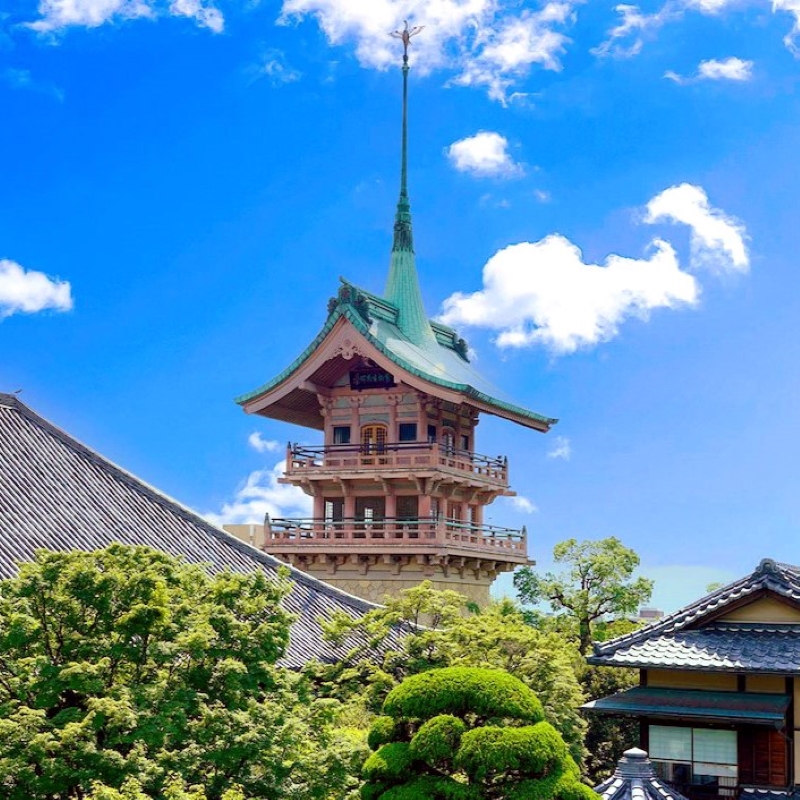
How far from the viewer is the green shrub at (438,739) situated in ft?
47.1

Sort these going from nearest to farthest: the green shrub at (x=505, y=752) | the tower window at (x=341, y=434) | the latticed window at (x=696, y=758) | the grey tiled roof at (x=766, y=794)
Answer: the green shrub at (x=505, y=752)
the grey tiled roof at (x=766, y=794)
the latticed window at (x=696, y=758)
the tower window at (x=341, y=434)

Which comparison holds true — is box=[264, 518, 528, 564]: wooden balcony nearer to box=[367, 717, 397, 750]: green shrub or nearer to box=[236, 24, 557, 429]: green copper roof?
box=[236, 24, 557, 429]: green copper roof

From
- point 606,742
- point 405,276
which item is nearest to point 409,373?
point 405,276

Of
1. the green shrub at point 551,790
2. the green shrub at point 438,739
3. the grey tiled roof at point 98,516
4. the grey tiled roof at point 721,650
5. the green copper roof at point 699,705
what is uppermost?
the grey tiled roof at point 98,516

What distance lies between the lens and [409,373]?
3684 centimetres

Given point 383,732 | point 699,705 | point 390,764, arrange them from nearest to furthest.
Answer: point 390,764 < point 383,732 < point 699,705

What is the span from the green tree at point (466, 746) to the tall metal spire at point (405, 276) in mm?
27375

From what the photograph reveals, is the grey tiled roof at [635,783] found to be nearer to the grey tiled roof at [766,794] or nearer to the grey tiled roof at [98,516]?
the grey tiled roof at [766,794]

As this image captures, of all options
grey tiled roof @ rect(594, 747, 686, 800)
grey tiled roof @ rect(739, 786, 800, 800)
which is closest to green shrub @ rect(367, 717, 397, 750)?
grey tiled roof @ rect(594, 747, 686, 800)

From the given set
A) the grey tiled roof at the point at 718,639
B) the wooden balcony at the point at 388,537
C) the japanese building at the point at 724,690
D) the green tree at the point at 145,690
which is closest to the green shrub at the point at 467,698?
the green tree at the point at 145,690

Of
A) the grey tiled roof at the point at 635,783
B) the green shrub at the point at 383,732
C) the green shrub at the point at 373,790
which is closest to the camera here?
the grey tiled roof at the point at 635,783

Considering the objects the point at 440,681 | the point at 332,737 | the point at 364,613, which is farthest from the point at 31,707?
the point at 364,613

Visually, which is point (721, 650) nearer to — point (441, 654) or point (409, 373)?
point (441, 654)

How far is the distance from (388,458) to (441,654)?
51.4 feet
